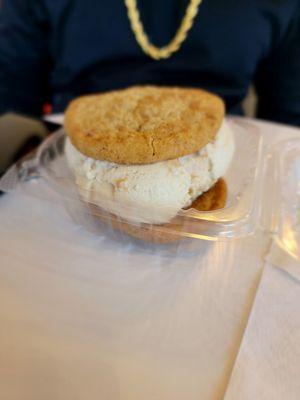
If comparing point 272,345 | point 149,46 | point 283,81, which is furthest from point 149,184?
point 283,81

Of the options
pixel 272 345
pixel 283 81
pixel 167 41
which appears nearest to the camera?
pixel 272 345

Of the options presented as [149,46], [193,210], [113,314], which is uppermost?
[149,46]

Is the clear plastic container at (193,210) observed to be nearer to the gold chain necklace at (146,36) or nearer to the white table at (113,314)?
the white table at (113,314)

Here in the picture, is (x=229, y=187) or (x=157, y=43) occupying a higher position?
(x=157, y=43)

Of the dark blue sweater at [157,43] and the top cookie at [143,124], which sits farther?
the dark blue sweater at [157,43]

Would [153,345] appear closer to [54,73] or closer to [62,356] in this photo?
[62,356]

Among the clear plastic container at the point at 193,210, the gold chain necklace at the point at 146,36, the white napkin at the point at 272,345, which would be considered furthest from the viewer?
the gold chain necklace at the point at 146,36

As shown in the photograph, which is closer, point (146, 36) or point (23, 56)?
point (146, 36)

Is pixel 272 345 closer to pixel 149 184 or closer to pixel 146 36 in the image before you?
pixel 149 184

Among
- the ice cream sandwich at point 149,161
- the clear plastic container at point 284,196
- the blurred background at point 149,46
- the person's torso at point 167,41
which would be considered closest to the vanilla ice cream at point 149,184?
the ice cream sandwich at point 149,161
